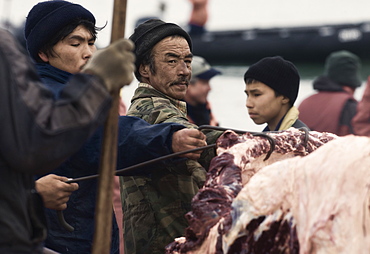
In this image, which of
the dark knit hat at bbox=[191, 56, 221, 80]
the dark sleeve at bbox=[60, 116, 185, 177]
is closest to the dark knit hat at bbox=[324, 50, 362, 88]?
the dark knit hat at bbox=[191, 56, 221, 80]

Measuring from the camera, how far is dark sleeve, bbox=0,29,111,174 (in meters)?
1.62

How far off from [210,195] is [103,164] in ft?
1.15

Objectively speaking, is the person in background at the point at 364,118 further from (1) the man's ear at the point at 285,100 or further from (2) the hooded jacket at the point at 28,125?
Answer: (2) the hooded jacket at the point at 28,125

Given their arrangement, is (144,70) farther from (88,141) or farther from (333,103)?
(333,103)

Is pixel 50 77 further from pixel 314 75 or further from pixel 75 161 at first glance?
pixel 314 75

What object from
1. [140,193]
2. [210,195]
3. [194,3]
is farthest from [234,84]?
[210,195]

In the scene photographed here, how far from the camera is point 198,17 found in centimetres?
1380

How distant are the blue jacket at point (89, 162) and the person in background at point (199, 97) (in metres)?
2.51

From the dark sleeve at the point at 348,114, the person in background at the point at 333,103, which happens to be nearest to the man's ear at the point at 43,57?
the person in background at the point at 333,103

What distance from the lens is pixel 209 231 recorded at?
1.97 metres

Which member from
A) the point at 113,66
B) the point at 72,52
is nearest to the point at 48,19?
the point at 72,52

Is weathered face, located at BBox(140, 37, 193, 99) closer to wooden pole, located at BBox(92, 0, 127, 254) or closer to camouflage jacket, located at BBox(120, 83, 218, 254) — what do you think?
camouflage jacket, located at BBox(120, 83, 218, 254)

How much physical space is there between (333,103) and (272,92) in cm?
165

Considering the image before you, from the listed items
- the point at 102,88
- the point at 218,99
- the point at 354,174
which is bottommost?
the point at 218,99
